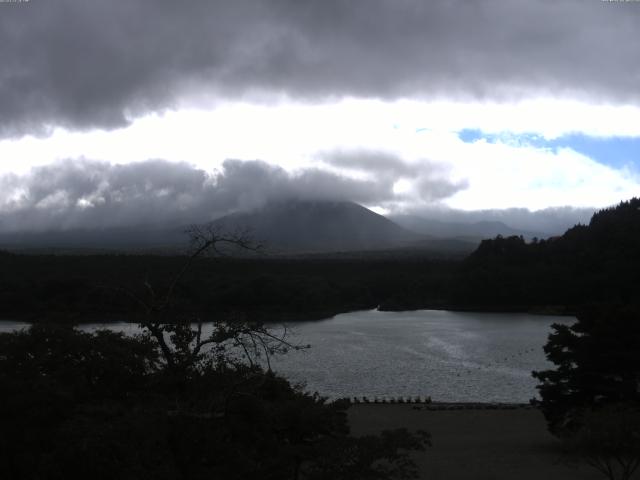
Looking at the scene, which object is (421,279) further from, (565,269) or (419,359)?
(419,359)

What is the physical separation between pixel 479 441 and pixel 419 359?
1254 centimetres

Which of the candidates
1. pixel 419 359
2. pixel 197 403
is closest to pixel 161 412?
pixel 197 403

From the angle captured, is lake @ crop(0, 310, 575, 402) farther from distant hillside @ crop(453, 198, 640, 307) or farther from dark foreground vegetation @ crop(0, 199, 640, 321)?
distant hillside @ crop(453, 198, 640, 307)

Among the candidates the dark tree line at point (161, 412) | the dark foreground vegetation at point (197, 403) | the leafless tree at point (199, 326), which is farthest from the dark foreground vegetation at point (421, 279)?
the leafless tree at point (199, 326)

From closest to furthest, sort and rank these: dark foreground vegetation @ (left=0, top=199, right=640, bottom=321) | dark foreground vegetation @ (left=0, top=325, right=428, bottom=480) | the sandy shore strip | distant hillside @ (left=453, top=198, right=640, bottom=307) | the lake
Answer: dark foreground vegetation @ (left=0, top=325, right=428, bottom=480), the sandy shore strip, the lake, dark foreground vegetation @ (left=0, top=199, right=640, bottom=321), distant hillside @ (left=453, top=198, right=640, bottom=307)

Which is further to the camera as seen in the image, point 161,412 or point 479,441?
point 479,441

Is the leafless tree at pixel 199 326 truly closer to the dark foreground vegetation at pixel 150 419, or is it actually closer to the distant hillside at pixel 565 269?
the dark foreground vegetation at pixel 150 419

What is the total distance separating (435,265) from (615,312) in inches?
2172

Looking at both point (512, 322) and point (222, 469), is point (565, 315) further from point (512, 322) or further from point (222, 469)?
point (222, 469)

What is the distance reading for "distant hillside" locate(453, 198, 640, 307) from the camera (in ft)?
153

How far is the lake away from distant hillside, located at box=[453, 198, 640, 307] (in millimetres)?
7739

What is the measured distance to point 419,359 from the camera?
25.7 meters

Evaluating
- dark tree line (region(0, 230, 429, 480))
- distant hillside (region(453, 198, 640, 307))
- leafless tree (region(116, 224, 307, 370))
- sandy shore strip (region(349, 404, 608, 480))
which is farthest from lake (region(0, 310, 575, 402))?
leafless tree (region(116, 224, 307, 370))

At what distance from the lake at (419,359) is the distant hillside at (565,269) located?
7739 mm
